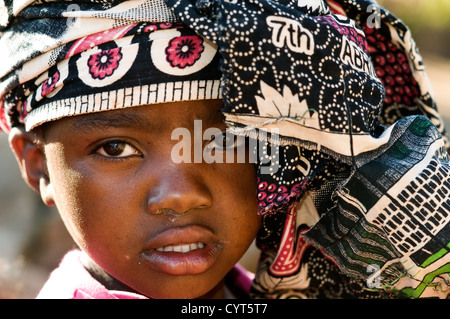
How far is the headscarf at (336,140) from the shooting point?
1293mm

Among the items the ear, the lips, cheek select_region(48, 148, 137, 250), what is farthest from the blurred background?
the lips

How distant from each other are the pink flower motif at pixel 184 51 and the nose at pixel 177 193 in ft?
0.83

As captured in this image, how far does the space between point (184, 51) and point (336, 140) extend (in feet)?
1.38

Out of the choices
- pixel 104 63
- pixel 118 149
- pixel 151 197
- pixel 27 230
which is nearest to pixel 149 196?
pixel 151 197

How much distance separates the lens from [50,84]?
152 centimetres

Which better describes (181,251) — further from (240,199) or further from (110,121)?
(110,121)

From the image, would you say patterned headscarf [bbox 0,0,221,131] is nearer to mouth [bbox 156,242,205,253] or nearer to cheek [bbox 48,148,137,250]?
cheek [bbox 48,148,137,250]

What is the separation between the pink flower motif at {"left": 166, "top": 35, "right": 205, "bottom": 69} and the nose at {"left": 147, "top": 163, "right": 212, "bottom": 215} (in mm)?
252

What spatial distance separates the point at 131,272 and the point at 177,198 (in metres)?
0.27

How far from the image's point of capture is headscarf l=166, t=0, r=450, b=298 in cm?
129

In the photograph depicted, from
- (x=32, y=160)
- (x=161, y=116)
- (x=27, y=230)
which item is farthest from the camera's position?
(x=27, y=230)

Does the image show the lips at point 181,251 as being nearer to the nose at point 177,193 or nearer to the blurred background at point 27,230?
the nose at point 177,193

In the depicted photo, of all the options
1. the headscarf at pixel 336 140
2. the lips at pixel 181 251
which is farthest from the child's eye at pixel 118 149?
the headscarf at pixel 336 140

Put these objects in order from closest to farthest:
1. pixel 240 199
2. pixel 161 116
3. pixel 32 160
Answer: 1. pixel 161 116
2. pixel 240 199
3. pixel 32 160
